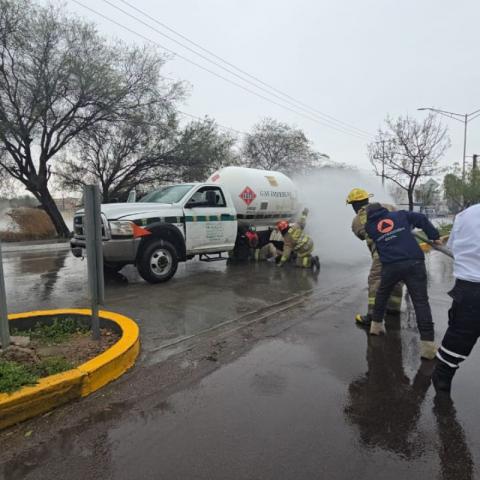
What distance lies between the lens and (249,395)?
143 inches

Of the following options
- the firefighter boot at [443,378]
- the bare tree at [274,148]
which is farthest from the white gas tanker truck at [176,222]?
the bare tree at [274,148]

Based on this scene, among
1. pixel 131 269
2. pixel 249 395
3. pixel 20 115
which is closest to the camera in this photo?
pixel 249 395

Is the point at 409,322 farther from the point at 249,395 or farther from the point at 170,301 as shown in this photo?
the point at 170,301

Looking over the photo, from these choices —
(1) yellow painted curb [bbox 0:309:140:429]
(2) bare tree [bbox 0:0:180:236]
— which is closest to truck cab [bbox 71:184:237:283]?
(1) yellow painted curb [bbox 0:309:140:429]

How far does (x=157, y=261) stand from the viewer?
8281mm

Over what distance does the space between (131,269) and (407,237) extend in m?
7.31

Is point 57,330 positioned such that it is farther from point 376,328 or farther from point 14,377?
point 376,328

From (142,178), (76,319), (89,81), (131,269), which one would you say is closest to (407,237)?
(76,319)

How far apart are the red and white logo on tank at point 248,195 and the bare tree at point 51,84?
12167 millimetres

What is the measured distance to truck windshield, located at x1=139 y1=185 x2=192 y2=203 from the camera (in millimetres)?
9141

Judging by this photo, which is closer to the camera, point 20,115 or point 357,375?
point 357,375

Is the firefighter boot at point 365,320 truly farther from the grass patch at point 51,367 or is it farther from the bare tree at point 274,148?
the bare tree at point 274,148

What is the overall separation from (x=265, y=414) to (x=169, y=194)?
268 inches

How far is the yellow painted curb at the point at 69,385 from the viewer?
10.3 feet
